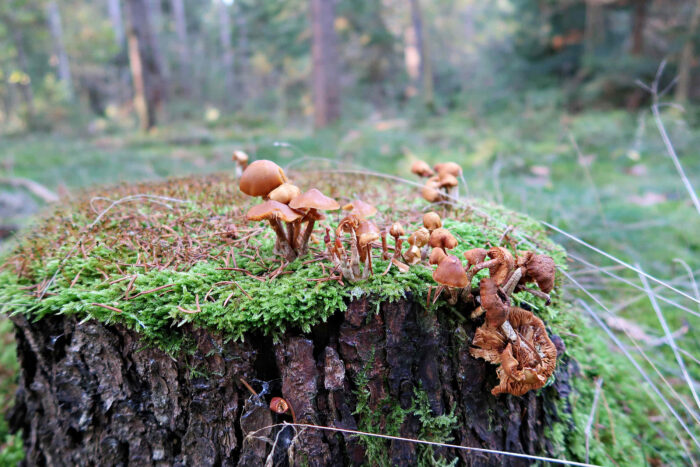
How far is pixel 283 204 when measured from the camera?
5.00 ft

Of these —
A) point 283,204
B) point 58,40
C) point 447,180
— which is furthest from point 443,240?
point 58,40

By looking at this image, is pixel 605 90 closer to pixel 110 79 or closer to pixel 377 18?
pixel 377 18

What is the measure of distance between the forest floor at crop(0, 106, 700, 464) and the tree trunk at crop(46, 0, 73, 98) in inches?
409

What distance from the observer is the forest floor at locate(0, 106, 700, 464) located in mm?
3523

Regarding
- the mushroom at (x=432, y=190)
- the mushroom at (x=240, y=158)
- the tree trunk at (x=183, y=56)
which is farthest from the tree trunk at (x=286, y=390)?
the tree trunk at (x=183, y=56)

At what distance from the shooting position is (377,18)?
1959cm

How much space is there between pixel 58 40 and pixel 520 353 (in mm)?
27330

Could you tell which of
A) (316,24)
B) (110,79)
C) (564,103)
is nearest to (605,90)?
(564,103)

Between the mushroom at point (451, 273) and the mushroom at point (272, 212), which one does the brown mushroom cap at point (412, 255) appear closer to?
the mushroom at point (451, 273)

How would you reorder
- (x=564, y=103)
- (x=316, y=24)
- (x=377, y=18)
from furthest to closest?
(x=377, y=18)
(x=564, y=103)
(x=316, y=24)

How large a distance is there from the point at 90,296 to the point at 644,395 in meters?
3.40

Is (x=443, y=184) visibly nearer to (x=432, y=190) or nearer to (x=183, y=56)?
(x=432, y=190)

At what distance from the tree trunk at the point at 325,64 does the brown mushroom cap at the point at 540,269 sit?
10291 millimetres

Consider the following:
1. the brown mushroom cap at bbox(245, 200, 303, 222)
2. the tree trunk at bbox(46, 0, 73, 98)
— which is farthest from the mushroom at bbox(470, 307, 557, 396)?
the tree trunk at bbox(46, 0, 73, 98)
